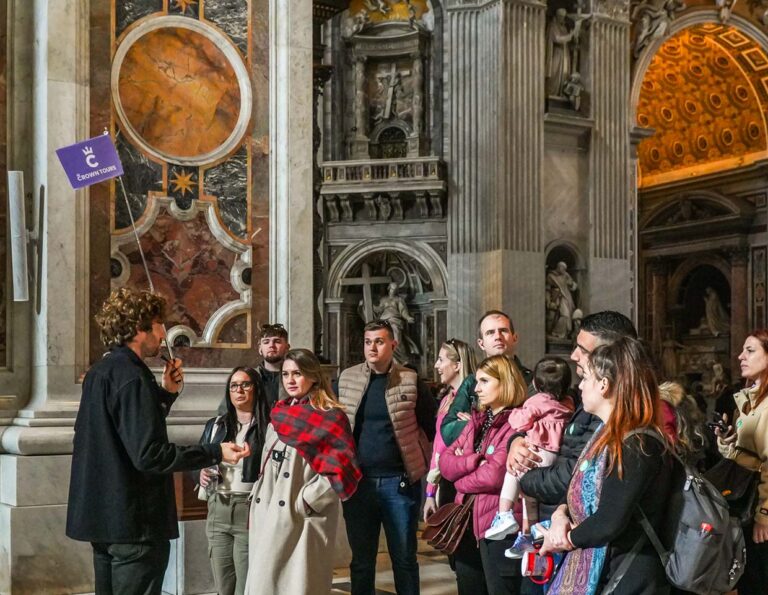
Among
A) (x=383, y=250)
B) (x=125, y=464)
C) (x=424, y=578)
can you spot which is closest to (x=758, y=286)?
(x=383, y=250)

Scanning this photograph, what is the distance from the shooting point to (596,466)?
384 centimetres

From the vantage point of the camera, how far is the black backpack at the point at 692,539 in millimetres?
3742

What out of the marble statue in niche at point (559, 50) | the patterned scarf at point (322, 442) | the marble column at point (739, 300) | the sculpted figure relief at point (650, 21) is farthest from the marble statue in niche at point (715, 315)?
the patterned scarf at point (322, 442)

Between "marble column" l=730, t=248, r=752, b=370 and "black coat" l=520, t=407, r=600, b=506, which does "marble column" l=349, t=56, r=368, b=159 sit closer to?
"marble column" l=730, t=248, r=752, b=370

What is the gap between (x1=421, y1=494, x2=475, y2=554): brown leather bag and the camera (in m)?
5.66

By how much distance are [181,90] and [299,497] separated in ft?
11.9

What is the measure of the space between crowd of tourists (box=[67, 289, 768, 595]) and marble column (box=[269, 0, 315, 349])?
113cm

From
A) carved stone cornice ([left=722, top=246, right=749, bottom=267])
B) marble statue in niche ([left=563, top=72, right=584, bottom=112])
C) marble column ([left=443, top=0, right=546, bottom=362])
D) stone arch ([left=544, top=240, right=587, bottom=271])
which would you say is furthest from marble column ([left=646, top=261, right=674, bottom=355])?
marble column ([left=443, top=0, right=546, bottom=362])

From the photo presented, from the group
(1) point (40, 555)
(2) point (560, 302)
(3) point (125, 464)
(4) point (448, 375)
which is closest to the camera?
(3) point (125, 464)

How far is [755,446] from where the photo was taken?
5820mm

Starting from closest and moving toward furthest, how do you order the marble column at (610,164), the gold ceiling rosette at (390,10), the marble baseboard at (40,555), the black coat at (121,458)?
the black coat at (121,458)
the marble baseboard at (40,555)
the marble column at (610,164)
the gold ceiling rosette at (390,10)

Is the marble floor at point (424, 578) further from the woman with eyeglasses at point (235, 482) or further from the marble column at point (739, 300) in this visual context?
the marble column at point (739, 300)

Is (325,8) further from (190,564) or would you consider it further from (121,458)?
(121,458)

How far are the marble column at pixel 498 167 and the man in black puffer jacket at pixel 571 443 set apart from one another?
14.8 metres
